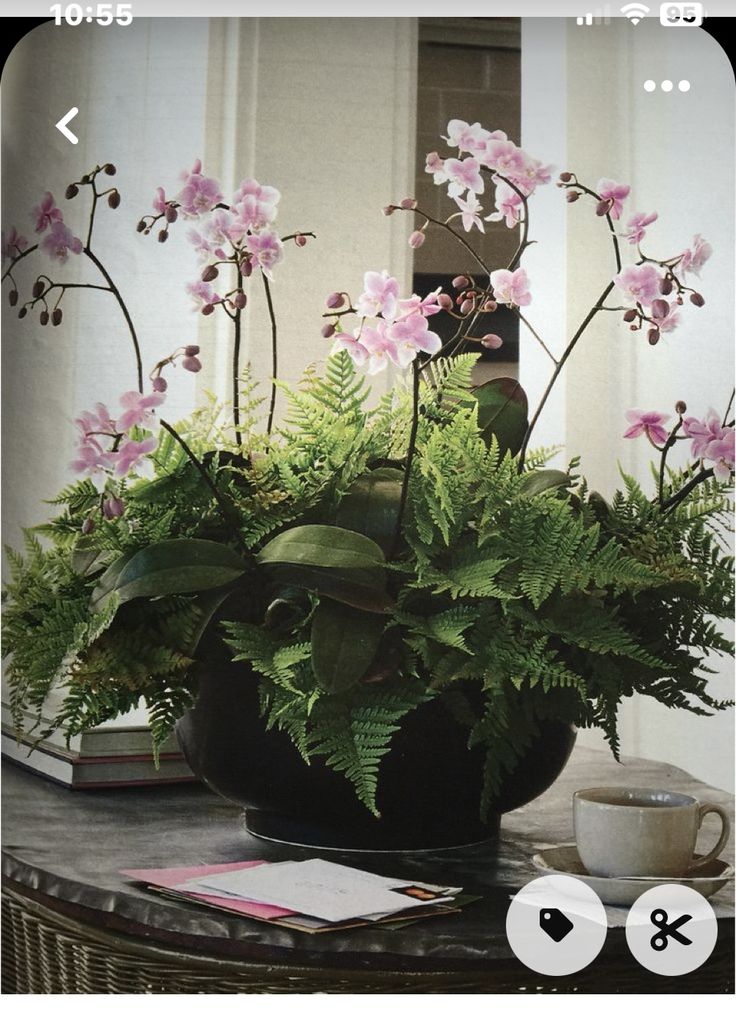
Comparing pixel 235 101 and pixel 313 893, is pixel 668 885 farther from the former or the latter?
pixel 235 101

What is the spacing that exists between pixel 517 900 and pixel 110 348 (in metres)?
0.36

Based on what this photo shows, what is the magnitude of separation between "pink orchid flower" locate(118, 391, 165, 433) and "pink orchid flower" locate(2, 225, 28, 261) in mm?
129

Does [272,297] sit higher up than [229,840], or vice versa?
[272,297]

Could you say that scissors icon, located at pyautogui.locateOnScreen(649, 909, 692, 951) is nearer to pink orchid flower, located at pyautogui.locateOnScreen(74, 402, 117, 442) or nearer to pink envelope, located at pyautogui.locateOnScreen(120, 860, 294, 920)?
pink envelope, located at pyautogui.locateOnScreen(120, 860, 294, 920)

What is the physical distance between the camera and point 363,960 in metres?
0.38

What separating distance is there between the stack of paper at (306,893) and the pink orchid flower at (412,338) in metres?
0.24

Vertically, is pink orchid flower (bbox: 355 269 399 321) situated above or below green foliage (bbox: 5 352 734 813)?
above

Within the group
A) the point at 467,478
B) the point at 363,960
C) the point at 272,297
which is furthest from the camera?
Result: the point at 272,297

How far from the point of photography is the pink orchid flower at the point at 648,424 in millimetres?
566

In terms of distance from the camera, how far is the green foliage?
458 mm

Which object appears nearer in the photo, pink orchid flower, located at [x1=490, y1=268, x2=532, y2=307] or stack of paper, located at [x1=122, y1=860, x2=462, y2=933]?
stack of paper, located at [x1=122, y1=860, x2=462, y2=933]

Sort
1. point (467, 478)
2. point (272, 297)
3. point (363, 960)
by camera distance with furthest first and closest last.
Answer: point (272, 297), point (467, 478), point (363, 960)

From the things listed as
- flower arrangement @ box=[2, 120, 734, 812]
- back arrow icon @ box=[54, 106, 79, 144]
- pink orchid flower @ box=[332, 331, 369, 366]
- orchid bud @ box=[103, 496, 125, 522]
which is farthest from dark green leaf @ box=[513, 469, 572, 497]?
back arrow icon @ box=[54, 106, 79, 144]

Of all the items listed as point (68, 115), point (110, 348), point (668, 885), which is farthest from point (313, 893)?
point (68, 115)
